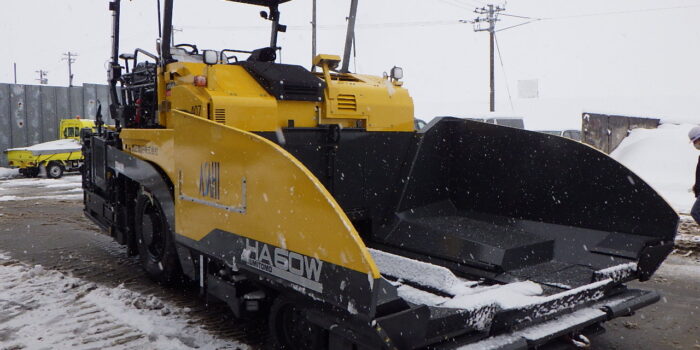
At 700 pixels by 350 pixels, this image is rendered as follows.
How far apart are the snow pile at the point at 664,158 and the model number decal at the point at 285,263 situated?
32.1 ft

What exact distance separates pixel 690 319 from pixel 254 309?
10.9 ft

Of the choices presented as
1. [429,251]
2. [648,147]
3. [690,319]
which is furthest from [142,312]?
[648,147]

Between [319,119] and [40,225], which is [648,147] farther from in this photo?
[40,225]

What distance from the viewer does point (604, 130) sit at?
16.5m

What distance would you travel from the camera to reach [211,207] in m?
3.50

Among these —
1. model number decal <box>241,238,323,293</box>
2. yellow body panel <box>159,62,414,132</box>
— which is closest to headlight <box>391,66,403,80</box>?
yellow body panel <box>159,62,414,132</box>

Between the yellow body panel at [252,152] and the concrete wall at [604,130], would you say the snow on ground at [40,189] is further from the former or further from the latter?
the concrete wall at [604,130]

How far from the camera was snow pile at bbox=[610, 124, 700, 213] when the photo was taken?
11.8 m

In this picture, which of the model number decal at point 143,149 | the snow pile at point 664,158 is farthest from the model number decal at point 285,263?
the snow pile at point 664,158

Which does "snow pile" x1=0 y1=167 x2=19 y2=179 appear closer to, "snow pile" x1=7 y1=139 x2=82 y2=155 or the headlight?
"snow pile" x1=7 y1=139 x2=82 y2=155

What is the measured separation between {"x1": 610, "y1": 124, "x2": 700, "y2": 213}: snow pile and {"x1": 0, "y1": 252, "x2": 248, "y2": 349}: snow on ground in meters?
9.57

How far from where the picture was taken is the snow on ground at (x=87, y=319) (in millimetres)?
3869

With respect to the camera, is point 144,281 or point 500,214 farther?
point 144,281

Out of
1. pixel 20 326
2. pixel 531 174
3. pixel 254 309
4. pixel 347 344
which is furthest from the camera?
pixel 531 174
